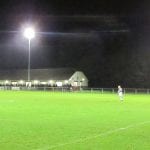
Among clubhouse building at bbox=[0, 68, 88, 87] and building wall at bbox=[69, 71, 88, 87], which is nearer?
building wall at bbox=[69, 71, 88, 87]

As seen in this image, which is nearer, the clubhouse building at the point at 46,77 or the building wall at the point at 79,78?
the building wall at the point at 79,78

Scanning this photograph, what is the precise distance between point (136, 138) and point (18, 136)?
13.4 ft

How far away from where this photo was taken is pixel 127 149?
12852 millimetres

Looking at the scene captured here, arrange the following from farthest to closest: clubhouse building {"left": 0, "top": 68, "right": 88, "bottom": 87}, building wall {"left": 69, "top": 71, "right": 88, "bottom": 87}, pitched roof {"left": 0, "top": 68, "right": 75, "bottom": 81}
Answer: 1. pitched roof {"left": 0, "top": 68, "right": 75, "bottom": 81}
2. clubhouse building {"left": 0, "top": 68, "right": 88, "bottom": 87}
3. building wall {"left": 69, "top": 71, "right": 88, "bottom": 87}

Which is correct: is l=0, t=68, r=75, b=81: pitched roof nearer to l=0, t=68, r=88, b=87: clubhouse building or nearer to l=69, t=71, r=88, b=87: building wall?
l=0, t=68, r=88, b=87: clubhouse building

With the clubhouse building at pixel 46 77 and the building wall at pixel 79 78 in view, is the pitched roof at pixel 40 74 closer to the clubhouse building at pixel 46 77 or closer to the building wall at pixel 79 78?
the clubhouse building at pixel 46 77

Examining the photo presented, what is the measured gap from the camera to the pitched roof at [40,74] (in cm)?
13250

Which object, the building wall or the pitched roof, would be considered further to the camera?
the pitched roof

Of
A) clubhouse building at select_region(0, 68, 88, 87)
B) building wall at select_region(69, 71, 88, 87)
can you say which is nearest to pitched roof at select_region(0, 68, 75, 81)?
clubhouse building at select_region(0, 68, 88, 87)

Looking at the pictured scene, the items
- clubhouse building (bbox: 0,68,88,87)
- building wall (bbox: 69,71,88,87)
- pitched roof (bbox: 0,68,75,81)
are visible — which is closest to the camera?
building wall (bbox: 69,71,88,87)

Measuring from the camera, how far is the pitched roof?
132 metres

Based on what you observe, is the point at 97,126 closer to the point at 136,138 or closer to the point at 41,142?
the point at 136,138

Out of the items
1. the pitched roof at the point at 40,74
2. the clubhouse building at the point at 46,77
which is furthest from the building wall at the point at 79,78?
the pitched roof at the point at 40,74

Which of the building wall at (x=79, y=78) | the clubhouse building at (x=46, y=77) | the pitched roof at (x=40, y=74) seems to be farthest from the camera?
the pitched roof at (x=40, y=74)
